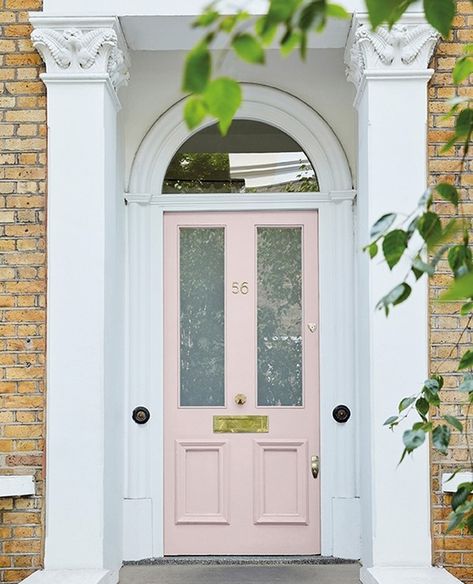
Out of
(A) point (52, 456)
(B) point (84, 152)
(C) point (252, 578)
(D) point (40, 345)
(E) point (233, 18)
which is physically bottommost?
(C) point (252, 578)

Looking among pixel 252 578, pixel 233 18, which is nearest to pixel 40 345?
pixel 252 578

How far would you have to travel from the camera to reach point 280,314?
5.88 metres

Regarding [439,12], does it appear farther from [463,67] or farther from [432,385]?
[432,385]

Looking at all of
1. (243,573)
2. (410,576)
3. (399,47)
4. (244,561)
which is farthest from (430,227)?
(244,561)

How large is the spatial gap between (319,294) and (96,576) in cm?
222

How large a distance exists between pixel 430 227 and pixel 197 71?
394 millimetres

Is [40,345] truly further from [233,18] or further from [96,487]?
[233,18]

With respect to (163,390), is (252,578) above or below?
below

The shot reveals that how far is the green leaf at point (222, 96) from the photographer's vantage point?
0.85 m

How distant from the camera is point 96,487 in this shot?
182 inches

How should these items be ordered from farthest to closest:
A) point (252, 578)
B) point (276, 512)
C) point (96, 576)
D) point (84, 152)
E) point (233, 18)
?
point (276, 512) < point (252, 578) < point (84, 152) < point (96, 576) < point (233, 18)

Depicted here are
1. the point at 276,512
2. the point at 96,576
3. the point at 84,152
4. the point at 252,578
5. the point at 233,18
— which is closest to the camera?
the point at 233,18

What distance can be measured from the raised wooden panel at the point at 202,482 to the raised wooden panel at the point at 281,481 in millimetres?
198

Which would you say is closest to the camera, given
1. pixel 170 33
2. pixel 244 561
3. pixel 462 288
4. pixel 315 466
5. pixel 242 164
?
pixel 462 288
